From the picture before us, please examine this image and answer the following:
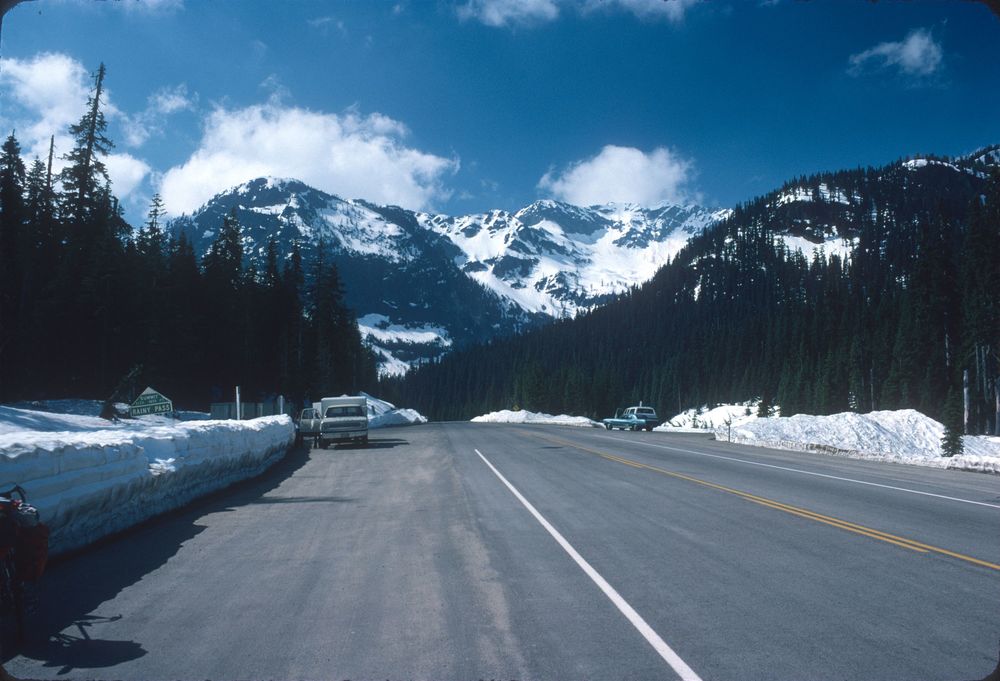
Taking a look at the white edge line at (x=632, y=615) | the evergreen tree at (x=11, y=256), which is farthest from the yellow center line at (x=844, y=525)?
the evergreen tree at (x=11, y=256)

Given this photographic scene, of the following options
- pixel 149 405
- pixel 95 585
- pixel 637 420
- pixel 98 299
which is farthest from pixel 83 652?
pixel 637 420

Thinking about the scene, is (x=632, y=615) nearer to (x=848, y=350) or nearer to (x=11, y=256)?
(x=11, y=256)

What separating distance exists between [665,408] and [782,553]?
146 metres

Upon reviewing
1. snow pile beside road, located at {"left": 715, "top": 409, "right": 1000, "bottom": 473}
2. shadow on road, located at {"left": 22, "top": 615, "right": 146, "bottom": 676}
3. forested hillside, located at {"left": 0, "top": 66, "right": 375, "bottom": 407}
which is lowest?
shadow on road, located at {"left": 22, "top": 615, "right": 146, "bottom": 676}

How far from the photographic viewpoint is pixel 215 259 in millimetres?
62156

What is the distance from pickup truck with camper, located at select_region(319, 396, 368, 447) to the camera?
3116cm

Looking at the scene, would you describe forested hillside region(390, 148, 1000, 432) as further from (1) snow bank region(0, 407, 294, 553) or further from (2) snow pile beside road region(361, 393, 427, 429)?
(2) snow pile beside road region(361, 393, 427, 429)

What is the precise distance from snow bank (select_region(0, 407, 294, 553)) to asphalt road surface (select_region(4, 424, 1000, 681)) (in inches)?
18.6

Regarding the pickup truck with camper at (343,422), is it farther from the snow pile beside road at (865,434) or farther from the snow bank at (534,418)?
the snow bank at (534,418)

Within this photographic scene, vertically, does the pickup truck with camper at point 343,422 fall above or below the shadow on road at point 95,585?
above

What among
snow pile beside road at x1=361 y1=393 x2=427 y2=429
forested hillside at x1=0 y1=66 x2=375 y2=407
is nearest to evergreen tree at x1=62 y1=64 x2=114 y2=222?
forested hillside at x1=0 y1=66 x2=375 y2=407

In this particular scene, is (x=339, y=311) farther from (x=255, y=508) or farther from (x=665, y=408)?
(x=665, y=408)

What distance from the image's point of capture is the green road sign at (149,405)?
55.1ft

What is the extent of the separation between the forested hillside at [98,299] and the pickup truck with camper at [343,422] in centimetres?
1601
